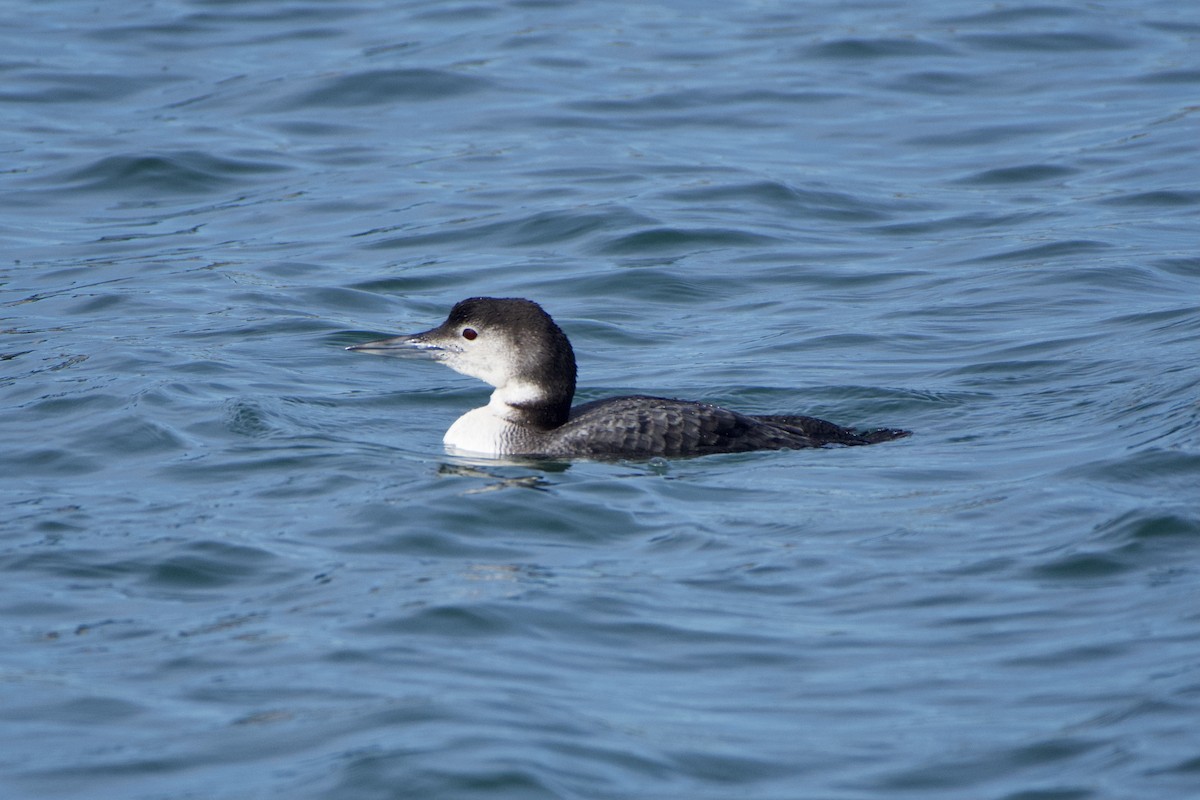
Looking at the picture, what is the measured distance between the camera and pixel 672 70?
16.9 m

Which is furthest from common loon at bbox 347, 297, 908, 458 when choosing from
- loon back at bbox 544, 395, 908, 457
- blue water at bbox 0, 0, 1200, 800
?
blue water at bbox 0, 0, 1200, 800

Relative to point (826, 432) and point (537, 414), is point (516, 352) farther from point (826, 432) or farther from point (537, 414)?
point (826, 432)

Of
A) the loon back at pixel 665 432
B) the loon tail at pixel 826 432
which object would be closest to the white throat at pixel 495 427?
the loon back at pixel 665 432

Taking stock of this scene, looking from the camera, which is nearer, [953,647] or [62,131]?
[953,647]

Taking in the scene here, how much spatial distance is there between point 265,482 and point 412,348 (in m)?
1.09

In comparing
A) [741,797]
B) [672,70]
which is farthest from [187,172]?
[741,797]

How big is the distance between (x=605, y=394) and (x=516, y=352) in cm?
151

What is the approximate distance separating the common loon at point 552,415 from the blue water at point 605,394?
0.16 metres

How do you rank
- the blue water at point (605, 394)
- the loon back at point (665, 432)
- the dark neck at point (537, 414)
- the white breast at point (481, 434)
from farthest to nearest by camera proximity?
the dark neck at point (537, 414) < the white breast at point (481, 434) < the loon back at point (665, 432) < the blue water at point (605, 394)

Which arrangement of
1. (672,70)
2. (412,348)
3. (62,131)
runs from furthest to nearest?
(672,70) < (62,131) < (412,348)

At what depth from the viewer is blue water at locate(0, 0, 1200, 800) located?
5230 mm

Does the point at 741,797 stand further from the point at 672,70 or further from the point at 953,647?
the point at 672,70

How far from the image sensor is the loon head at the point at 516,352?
320 inches

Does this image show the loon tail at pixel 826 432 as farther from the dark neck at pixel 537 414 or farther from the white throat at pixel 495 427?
the white throat at pixel 495 427
